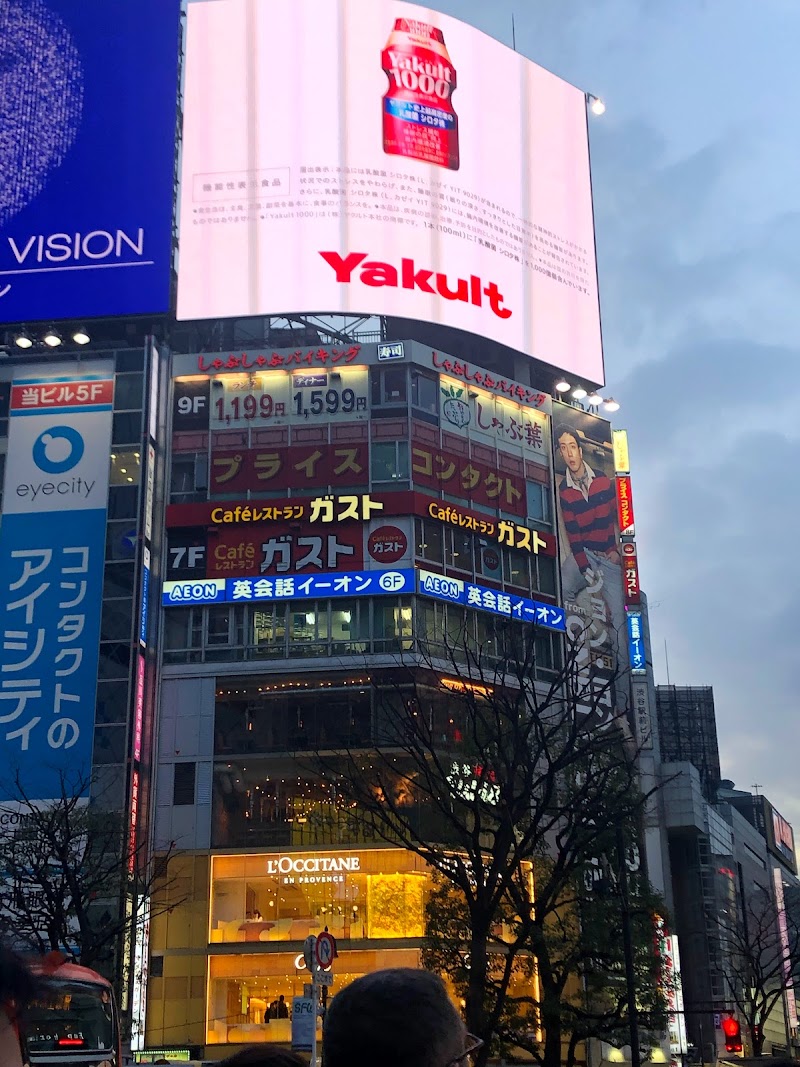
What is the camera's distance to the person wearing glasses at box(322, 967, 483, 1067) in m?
2.24

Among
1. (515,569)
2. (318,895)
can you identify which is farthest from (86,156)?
(318,895)

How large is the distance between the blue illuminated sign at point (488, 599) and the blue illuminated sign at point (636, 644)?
351cm

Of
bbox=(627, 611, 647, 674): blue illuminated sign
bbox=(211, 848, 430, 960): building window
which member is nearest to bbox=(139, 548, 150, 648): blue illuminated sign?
bbox=(211, 848, 430, 960): building window

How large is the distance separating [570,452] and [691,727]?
28.8 meters

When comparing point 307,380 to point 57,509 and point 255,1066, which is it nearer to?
point 57,509

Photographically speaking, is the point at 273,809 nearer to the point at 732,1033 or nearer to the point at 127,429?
the point at 127,429

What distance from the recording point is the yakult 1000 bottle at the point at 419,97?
46.5m

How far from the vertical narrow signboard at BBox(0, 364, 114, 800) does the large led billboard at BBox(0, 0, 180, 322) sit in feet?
10.1

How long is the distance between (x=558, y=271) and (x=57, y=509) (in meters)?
20.6

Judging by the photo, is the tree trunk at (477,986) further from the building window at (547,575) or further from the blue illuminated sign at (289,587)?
the building window at (547,575)

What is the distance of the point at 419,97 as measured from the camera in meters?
47.5

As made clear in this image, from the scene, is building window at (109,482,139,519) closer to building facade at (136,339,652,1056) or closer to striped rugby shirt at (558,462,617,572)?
building facade at (136,339,652,1056)

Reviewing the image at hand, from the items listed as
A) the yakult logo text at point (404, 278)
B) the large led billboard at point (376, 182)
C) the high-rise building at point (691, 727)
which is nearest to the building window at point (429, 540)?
the large led billboard at point (376, 182)

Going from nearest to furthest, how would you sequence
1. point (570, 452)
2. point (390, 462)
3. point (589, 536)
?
point (390, 462)
point (589, 536)
point (570, 452)
